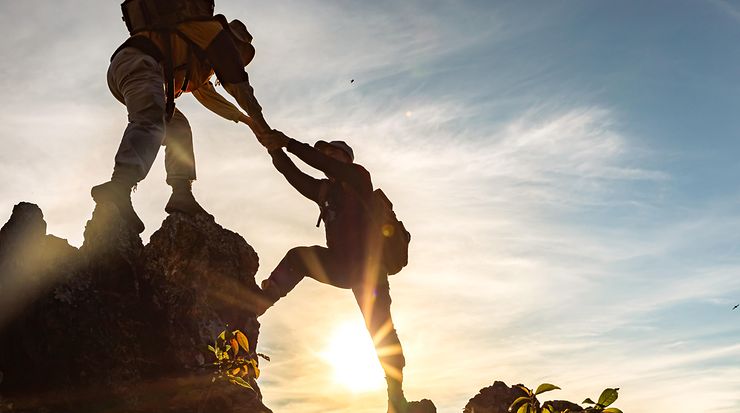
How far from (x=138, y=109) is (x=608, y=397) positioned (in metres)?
6.45

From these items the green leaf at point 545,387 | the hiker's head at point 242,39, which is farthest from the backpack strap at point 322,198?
the green leaf at point 545,387

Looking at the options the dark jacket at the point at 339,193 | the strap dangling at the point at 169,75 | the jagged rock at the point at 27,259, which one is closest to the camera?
the jagged rock at the point at 27,259

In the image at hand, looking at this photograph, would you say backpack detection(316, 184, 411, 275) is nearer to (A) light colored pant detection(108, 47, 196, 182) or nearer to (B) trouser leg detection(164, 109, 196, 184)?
(B) trouser leg detection(164, 109, 196, 184)

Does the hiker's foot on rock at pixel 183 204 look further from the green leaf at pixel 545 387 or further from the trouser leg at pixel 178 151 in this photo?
the green leaf at pixel 545 387

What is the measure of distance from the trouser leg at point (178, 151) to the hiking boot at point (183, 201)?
3.9 inches

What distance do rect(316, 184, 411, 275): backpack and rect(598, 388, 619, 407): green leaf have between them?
6176mm

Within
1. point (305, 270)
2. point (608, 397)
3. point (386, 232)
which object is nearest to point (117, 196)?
point (305, 270)

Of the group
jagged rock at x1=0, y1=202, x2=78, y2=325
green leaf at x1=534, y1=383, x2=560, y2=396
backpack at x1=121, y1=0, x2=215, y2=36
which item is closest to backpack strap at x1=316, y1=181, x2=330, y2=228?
backpack at x1=121, y1=0, x2=215, y2=36

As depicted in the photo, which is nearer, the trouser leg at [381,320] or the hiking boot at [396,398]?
the hiking boot at [396,398]

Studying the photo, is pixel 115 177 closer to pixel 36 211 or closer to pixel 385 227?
pixel 36 211

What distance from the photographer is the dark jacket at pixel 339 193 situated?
934cm

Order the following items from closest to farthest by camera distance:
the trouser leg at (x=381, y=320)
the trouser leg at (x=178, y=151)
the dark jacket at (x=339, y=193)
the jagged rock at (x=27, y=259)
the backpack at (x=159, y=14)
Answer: the jagged rock at (x=27, y=259) → the backpack at (x=159, y=14) → the trouser leg at (x=381, y=320) → the trouser leg at (x=178, y=151) → the dark jacket at (x=339, y=193)

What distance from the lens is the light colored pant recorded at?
287 inches

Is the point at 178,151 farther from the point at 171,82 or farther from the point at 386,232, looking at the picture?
the point at 386,232
